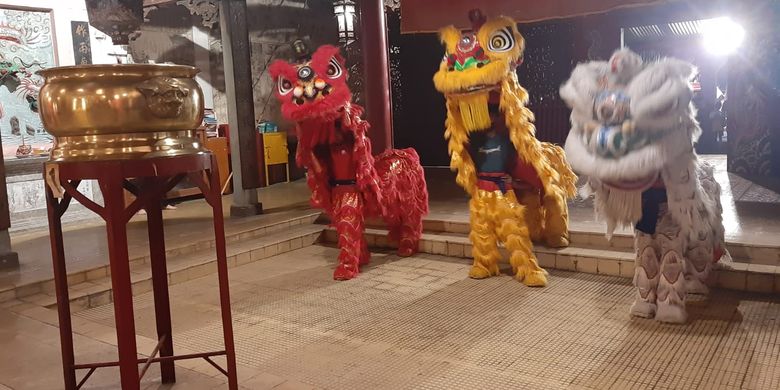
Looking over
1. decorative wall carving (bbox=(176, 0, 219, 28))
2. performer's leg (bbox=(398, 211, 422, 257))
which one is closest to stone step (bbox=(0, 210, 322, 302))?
performer's leg (bbox=(398, 211, 422, 257))

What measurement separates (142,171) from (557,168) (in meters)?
3.72

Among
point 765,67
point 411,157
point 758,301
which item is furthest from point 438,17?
point 765,67

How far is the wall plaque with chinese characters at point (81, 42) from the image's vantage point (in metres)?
7.83

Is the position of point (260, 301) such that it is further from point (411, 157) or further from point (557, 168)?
point (557, 168)

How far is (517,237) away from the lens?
4.52m

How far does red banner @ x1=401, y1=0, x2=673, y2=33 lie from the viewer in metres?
4.08

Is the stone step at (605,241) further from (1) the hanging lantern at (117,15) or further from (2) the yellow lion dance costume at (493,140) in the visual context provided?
(1) the hanging lantern at (117,15)

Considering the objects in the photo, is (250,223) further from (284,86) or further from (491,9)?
(491,9)

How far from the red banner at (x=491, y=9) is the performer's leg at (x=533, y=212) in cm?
134

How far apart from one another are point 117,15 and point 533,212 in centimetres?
543

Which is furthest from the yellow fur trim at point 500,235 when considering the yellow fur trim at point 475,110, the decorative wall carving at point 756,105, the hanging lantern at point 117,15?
the decorative wall carving at point 756,105

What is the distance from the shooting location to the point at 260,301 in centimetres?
454

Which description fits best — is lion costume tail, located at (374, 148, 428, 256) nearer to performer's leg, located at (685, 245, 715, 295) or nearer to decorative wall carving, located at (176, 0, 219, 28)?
performer's leg, located at (685, 245, 715, 295)

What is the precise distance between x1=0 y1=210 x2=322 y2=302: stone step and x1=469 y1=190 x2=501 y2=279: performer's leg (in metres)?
2.49
